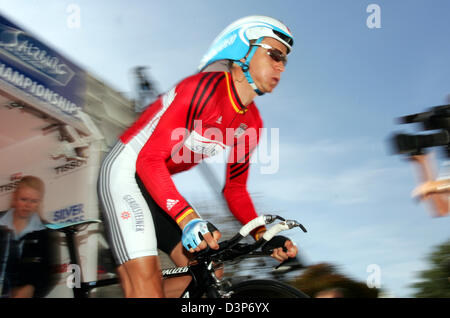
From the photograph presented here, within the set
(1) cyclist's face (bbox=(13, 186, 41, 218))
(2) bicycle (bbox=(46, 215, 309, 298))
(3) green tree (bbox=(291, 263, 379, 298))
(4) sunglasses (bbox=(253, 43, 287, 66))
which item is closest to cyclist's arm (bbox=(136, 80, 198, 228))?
(2) bicycle (bbox=(46, 215, 309, 298))

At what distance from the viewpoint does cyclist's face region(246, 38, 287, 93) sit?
2.33 m

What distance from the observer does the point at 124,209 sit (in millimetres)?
2133

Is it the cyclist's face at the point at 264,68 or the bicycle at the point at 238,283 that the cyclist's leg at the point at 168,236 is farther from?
the cyclist's face at the point at 264,68

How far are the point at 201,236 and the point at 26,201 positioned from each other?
2.65m

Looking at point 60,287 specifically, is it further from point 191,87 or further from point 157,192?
point 191,87

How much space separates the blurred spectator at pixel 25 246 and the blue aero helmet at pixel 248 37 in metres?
2.44

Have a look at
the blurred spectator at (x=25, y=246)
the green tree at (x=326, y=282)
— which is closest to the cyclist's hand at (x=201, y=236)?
the blurred spectator at (x=25, y=246)

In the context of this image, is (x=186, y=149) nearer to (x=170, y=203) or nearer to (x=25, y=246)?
(x=170, y=203)

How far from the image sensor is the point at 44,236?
368 cm

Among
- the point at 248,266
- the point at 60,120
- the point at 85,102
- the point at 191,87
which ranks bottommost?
the point at 248,266

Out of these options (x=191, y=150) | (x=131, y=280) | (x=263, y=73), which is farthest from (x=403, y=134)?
(x=131, y=280)

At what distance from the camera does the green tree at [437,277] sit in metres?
3.59

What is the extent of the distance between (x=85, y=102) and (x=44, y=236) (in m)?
1.42
